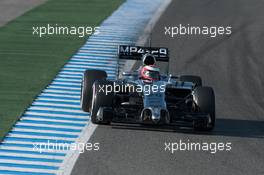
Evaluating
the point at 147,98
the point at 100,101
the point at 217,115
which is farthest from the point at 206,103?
the point at 100,101

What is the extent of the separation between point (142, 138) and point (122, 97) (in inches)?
63.5

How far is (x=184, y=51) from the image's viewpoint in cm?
2647

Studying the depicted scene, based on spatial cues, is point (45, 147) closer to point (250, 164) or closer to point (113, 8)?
point (250, 164)

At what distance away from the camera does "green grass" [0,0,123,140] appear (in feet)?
65.0

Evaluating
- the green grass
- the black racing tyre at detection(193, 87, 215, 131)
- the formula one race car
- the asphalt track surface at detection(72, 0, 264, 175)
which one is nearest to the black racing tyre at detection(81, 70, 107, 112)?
the formula one race car

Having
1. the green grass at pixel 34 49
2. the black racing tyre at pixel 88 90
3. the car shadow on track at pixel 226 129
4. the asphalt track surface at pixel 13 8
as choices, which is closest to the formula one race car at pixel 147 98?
the black racing tyre at pixel 88 90

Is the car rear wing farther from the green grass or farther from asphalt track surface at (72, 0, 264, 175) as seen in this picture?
the green grass

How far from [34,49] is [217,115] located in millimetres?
8898

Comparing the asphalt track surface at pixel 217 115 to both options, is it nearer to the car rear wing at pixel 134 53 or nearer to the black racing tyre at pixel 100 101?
the black racing tyre at pixel 100 101

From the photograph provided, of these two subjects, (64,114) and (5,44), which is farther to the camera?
(5,44)

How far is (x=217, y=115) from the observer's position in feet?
63.0

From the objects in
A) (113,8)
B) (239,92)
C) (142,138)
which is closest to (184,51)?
(239,92)

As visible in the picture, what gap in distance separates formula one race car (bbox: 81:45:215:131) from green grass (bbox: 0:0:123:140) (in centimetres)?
201

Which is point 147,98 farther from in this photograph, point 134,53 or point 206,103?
point 134,53
